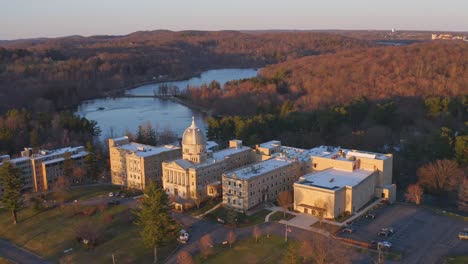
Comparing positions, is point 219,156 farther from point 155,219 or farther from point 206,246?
point 155,219

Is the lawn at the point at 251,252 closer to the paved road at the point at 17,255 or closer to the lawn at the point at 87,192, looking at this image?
the paved road at the point at 17,255

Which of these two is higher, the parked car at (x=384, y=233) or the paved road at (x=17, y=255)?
the parked car at (x=384, y=233)

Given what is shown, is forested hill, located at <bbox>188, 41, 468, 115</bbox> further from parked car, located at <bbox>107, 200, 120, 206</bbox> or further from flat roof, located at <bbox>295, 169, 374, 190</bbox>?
parked car, located at <bbox>107, 200, 120, 206</bbox>

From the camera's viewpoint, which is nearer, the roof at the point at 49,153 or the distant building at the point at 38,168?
the distant building at the point at 38,168

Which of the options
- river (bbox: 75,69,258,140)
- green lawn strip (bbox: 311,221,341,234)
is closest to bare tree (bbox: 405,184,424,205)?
green lawn strip (bbox: 311,221,341,234)

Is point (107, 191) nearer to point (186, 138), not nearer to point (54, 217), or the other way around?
point (54, 217)

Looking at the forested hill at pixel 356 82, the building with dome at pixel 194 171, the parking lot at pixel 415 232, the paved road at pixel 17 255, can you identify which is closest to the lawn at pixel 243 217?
the building with dome at pixel 194 171

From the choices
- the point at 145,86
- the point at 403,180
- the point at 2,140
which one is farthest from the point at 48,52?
the point at 403,180

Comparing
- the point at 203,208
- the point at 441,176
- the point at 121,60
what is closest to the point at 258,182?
the point at 203,208

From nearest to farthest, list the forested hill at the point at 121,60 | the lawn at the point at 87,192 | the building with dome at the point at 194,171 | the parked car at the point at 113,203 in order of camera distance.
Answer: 1. the parked car at the point at 113,203
2. the building with dome at the point at 194,171
3. the lawn at the point at 87,192
4. the forested hill at the point at 121,60
